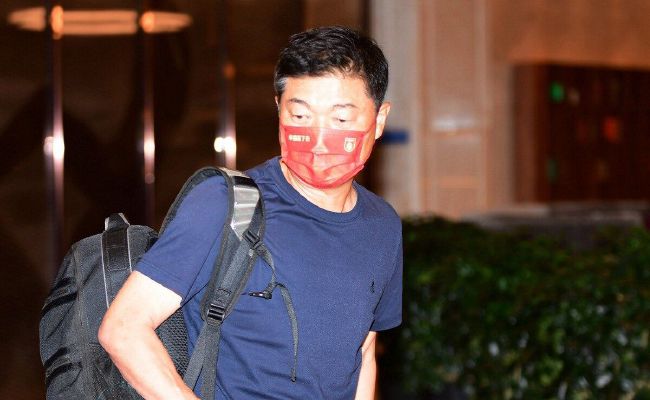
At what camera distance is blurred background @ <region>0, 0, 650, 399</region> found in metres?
4.67

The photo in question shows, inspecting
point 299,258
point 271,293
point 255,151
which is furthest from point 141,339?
point 255,151

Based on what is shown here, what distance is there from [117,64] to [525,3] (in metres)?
7.77

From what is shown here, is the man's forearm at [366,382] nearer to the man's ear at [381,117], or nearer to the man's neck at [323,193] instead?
the man's neck at [323,193]

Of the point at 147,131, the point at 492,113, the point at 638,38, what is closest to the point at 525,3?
the point at 492,113

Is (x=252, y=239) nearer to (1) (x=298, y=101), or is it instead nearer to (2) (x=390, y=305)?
(1) (x=298, y=101)

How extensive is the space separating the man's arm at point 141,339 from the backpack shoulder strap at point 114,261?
0.12 meters

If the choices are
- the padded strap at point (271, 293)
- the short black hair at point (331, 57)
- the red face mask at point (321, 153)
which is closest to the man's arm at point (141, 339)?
the padded strap at point (271, 293)

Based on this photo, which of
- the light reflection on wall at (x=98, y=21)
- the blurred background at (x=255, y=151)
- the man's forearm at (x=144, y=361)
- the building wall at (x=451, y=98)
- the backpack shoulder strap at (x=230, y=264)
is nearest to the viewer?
the man's forearm at (x=144, y=361)

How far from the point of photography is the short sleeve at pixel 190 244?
2064 mm

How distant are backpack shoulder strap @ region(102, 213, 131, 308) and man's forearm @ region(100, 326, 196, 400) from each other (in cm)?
15

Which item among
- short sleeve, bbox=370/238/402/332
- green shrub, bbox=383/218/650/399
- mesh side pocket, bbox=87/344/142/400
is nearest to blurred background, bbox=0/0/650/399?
green shrub, bbox=383/218/650/399

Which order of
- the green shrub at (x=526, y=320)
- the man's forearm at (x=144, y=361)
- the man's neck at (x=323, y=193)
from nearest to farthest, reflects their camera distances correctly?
1. the man's forearm at (x=144, y=361)
2. the man's neck at (x=323, y=193)
3. the green shrub at (x=526, y=320)

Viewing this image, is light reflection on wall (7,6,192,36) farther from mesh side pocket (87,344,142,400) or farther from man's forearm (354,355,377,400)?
mesh side pocket (87,344,142,400)

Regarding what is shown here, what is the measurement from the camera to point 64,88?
6059 mm
